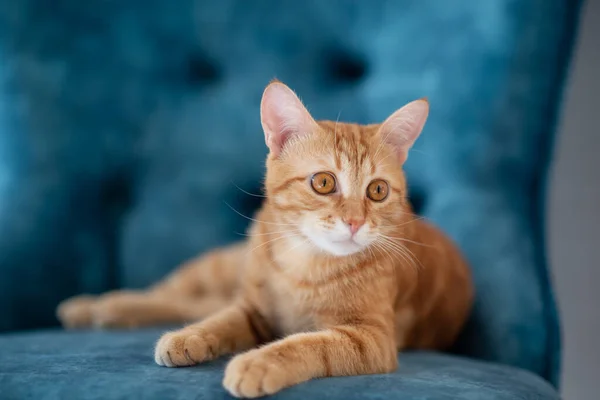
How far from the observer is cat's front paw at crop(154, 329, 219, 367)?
100 cm

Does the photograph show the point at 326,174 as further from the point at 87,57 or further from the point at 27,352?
the point at 87,57

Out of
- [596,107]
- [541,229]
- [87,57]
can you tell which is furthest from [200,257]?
[596,107]

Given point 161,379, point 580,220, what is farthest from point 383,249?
point 580,220

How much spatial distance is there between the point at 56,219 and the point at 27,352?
1.71 feet

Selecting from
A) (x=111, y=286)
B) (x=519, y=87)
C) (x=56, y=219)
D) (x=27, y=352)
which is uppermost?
(x=519, y=87)

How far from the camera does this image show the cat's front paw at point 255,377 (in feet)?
2.81

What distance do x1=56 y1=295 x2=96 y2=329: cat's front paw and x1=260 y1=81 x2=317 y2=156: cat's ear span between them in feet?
2.01

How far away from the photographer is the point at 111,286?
5.59 feet

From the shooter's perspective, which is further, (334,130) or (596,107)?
(596,107)

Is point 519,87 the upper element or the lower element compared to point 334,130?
upper

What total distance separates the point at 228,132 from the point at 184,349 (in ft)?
2.67

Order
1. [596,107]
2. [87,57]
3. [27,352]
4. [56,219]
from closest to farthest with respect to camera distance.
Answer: [27,352] < [56,219] < [87,57] < [596,107]

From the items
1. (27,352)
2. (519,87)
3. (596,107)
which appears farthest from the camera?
(596,107)

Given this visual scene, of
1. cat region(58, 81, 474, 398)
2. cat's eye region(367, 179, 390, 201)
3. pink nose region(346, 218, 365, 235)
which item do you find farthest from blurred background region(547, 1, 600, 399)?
pink nose region(346, 218, 365, 235)
